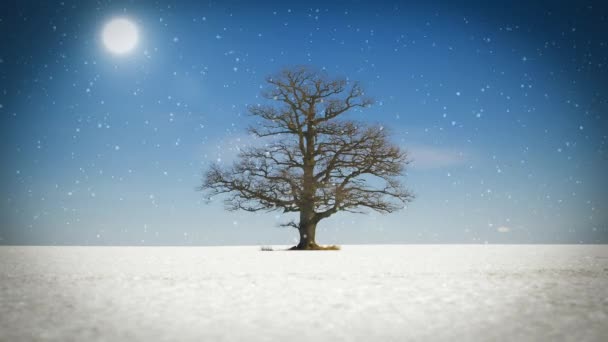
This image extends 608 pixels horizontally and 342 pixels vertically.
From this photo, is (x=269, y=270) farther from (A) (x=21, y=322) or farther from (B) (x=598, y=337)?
(B) (x=598, y=337)

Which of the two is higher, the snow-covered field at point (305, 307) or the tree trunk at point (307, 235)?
the tree trunk at point (307, 235)

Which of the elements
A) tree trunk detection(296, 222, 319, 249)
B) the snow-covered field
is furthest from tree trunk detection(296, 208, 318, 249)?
the snow-covered field

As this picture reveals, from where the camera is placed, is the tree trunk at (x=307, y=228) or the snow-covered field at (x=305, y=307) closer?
the snow-covered field at (x=305, y=307)

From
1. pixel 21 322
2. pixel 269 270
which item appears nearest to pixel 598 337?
pixel 21 322

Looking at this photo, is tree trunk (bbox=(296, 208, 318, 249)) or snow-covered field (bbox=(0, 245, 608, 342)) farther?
tree trunk (bbox=(296, 208, 318, 249))

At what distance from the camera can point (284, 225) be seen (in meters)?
21.5

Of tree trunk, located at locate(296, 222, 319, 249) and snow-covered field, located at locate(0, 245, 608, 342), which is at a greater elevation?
tree trunk, located at locate(296, 222, 319, 249)

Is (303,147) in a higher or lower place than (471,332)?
higher

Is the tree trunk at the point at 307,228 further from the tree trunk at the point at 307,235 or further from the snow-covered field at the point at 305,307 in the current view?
the snow-covered field at the point at 305,307

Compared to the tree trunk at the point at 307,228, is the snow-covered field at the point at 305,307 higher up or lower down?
lower down

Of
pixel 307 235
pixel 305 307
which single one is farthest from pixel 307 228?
pixel 305 307

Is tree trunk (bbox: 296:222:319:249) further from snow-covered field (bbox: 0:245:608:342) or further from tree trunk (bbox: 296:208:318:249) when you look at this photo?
snow-covered field (bbox: 0:245:608:342)

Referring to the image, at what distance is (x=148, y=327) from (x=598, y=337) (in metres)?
4.14

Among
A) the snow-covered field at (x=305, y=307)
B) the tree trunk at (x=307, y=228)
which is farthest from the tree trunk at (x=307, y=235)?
the snow-covered field at (x=305, y=307)
